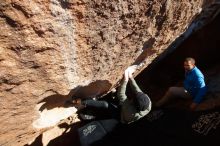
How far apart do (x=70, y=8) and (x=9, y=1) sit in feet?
1.50

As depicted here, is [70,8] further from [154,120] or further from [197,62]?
[197,62]

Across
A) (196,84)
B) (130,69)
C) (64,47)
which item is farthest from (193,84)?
(64,47)

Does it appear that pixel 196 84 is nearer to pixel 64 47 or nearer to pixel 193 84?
pixel 193 84

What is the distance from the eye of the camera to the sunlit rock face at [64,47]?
6.82 feet

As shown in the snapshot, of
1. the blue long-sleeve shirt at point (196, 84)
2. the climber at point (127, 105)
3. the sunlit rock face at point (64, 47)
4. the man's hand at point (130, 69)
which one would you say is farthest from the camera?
the blue long-sleeve shirt at point (196, 84)

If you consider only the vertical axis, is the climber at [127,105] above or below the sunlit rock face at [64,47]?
below

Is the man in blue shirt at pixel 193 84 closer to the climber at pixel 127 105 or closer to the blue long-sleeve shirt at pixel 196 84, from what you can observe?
the blue long-sleeve shirt at pixel 196 84

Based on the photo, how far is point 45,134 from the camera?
157 inches

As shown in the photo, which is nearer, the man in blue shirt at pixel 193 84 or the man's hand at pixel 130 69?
the man's hand at pixel 130 69

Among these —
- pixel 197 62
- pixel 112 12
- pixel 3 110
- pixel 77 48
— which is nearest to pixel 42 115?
pixel 3 110

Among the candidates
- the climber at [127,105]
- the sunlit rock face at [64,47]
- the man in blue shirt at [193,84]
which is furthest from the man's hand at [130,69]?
the man in blue shirt at [193,84]

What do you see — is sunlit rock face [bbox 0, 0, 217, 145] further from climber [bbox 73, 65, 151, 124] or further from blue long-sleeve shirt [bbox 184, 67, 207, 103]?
blue long-sleeve shirt [bbox 184, 67, 207, 103]

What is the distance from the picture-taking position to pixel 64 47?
2.39 meters

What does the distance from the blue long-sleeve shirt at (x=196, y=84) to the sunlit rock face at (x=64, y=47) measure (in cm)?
70
